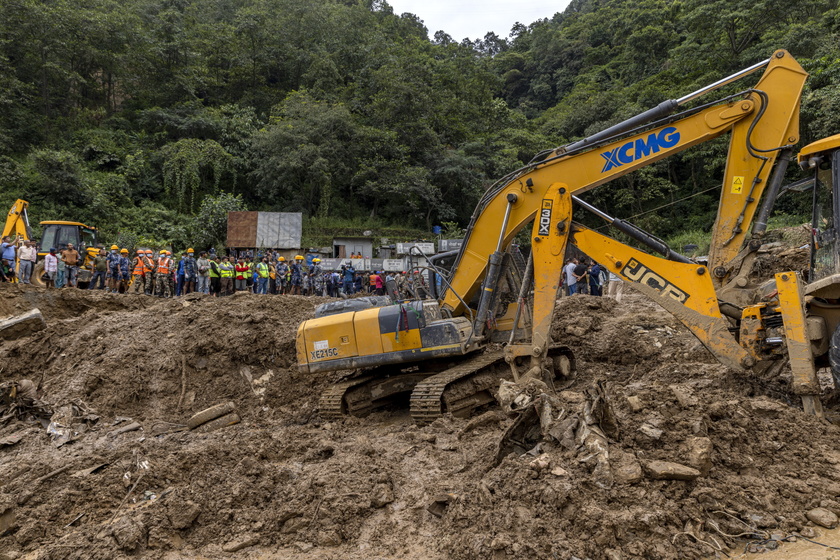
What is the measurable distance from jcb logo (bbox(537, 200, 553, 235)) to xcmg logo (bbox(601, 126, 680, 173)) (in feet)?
2.44

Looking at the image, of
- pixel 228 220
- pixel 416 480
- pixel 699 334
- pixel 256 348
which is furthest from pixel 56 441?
pixel 228 220

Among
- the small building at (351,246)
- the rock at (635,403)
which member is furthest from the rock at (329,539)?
the small building at (351,246)

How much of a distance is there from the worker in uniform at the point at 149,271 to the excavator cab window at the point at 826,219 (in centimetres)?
1719

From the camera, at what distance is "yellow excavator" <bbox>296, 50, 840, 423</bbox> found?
5172 millimetres

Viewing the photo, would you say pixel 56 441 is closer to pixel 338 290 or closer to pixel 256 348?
pixel 256 348

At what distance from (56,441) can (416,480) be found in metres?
4.80

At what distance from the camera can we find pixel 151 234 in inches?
1178

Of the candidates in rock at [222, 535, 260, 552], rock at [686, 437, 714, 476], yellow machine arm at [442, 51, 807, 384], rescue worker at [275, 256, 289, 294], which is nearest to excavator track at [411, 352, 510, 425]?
yellow machine arm at [442, 51, 807, 384]

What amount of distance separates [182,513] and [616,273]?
4553 millimetres

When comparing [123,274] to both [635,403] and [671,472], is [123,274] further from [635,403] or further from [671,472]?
[671,472]

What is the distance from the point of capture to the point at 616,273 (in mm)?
5922

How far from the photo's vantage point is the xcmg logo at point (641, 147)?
605cm

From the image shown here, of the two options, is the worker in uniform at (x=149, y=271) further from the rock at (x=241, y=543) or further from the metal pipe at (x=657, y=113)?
the rock at (x=241, y=543)

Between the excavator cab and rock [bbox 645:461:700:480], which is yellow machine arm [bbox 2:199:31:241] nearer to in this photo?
rock [bbox 645:461:700:480]
